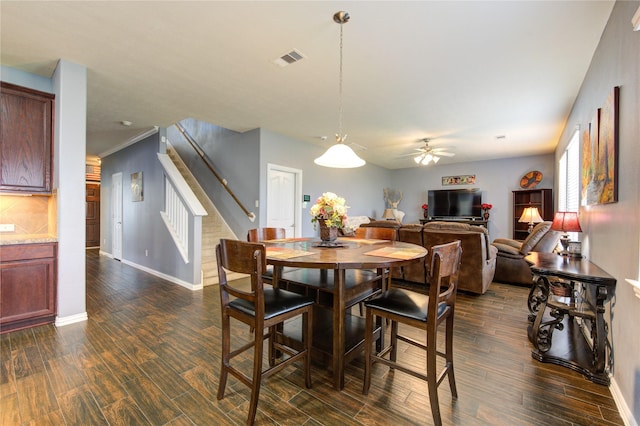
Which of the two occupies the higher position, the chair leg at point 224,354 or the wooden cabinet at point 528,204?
the wooden cabinet at point 528,204

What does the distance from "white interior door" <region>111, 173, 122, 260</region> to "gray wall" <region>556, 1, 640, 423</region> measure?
7613mm

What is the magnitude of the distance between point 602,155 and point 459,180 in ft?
21.3

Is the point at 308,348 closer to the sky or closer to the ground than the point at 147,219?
closer to the ground

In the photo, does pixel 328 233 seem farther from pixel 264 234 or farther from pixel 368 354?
pixel 368 354

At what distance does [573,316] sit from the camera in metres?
2.19

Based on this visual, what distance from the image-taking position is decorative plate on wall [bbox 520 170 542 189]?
7.14m

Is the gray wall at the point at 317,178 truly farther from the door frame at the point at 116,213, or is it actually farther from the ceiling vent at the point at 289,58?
the door frame at the point at 116,213

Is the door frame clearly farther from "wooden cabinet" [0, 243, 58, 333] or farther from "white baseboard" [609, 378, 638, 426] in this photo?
"white baseboard" [609, 378, 638, 426]

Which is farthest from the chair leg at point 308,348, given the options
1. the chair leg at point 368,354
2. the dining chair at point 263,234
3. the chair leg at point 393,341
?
the dining chair at point 263,234

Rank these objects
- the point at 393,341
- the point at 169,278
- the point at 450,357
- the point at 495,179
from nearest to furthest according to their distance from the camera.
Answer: the point at 450,357 → the point at 393,341 → the point at 169,278 → the point at 495,179

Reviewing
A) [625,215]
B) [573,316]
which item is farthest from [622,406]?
[625,215]

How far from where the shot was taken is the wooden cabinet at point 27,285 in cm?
263

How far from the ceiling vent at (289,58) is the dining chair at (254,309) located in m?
2.03

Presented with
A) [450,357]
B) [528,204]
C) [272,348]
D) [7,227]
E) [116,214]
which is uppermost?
[528,204]
